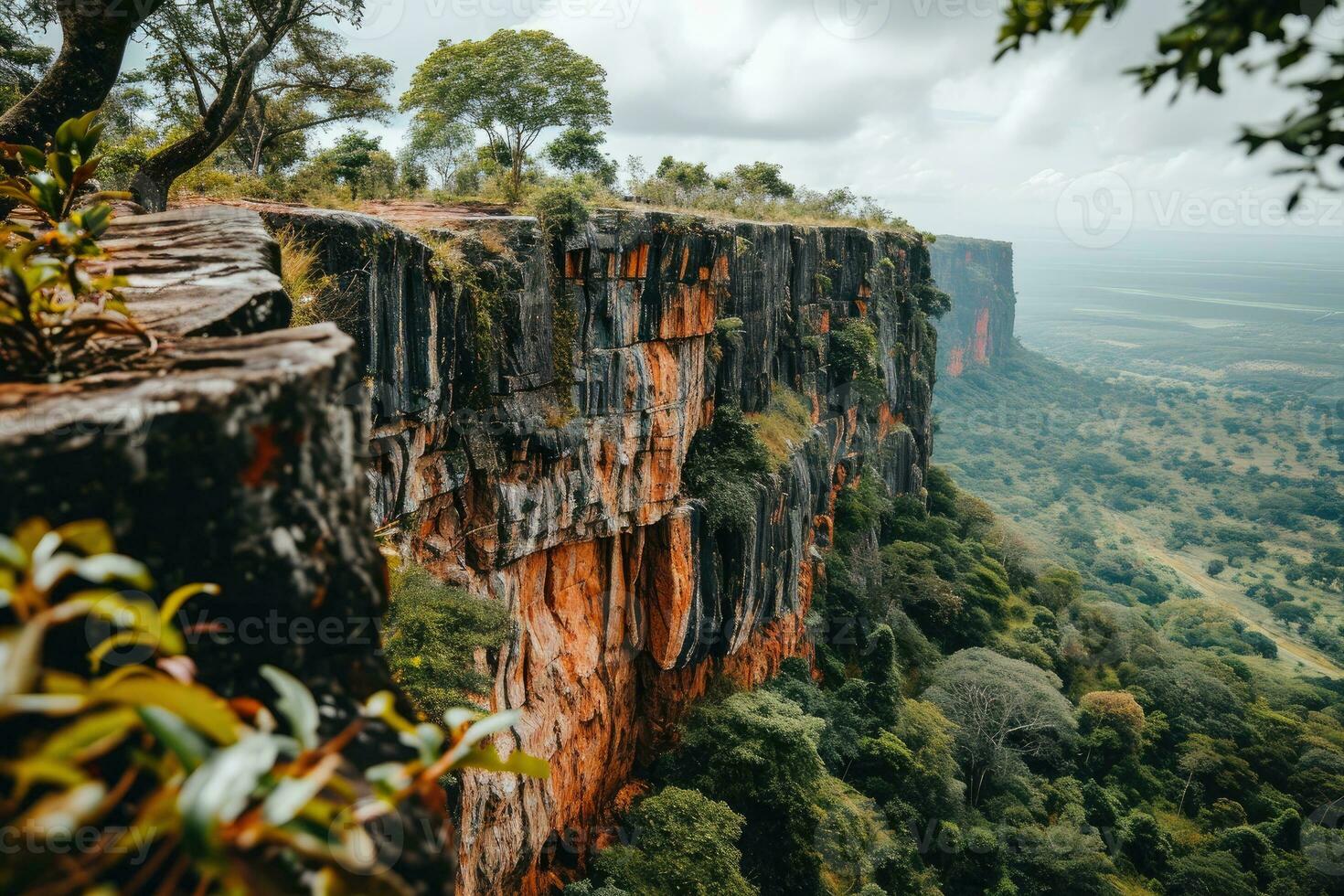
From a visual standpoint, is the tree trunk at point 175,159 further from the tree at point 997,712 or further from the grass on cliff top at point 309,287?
the tree at point 997,712

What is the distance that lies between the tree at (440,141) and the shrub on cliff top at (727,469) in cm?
817

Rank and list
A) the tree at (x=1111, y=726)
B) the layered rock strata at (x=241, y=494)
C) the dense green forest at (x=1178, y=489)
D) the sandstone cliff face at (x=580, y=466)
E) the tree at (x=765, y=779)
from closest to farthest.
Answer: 1. the layered rock strata at (x=241, y=494)
2. the sandstone cliff face at (x=580, y=466)
3. the tree at (x=765, y=779)
4. the tree at (x=1111, y=726)
5. the dense green forest at (x=1178, y=489)

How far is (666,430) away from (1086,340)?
145m

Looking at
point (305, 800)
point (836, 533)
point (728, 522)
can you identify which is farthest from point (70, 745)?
point (836, 533)

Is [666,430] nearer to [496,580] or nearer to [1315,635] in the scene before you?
[496,580]

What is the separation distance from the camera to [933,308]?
3206cm

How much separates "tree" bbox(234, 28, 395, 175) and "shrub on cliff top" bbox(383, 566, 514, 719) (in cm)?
735

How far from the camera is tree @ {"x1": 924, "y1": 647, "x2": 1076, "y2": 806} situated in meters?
19.7

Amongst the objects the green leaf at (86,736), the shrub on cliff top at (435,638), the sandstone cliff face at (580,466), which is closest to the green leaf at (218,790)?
the green leaf at (86,736)

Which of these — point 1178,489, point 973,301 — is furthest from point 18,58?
point 973,301

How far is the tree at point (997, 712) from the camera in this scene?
1969 centimetres

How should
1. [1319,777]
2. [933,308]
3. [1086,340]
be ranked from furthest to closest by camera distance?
[1086,340] → [933,308] → [1319,777]

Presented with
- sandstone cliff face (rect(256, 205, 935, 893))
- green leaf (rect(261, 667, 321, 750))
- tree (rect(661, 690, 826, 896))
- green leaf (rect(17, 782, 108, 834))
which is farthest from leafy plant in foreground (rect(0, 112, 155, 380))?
tree (rect(661, 690, 826, 896))

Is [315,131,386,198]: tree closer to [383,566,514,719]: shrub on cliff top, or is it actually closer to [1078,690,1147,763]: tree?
[383,566,514,719]: shrub on cliff top
